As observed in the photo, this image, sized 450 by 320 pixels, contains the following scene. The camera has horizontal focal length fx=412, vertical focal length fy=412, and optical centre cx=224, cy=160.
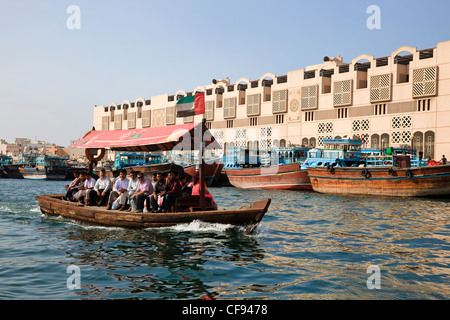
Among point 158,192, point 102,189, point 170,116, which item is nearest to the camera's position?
point 158,192

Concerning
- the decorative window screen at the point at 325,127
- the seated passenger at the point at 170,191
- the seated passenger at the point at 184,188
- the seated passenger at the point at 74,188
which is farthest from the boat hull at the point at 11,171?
the seated passenger at the point at 170,191

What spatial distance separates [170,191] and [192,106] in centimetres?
259

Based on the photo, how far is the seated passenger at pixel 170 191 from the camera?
39.8 feet

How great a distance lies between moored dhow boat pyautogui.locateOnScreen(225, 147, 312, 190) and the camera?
34219mm

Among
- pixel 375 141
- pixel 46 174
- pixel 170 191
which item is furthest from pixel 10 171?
pixel 170 191

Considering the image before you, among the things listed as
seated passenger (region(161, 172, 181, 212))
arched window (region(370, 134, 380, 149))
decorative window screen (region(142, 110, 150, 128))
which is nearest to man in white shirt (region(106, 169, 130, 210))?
seated passenger (region(161, 172, 181, 212))

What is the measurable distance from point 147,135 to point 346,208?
11.7m

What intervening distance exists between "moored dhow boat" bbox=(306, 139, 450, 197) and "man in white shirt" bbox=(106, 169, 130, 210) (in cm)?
1908

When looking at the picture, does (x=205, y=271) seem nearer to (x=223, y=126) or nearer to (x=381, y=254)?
(x=381, y=254)

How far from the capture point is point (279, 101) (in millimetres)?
53000

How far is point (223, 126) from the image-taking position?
199ft

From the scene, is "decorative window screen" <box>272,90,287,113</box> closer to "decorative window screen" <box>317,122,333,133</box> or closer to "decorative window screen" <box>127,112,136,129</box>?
"decorative window screen" <box>317,122,333,133</box>

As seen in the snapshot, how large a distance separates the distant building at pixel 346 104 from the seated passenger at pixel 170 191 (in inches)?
1348

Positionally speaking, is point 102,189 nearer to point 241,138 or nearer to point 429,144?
point 429,144
